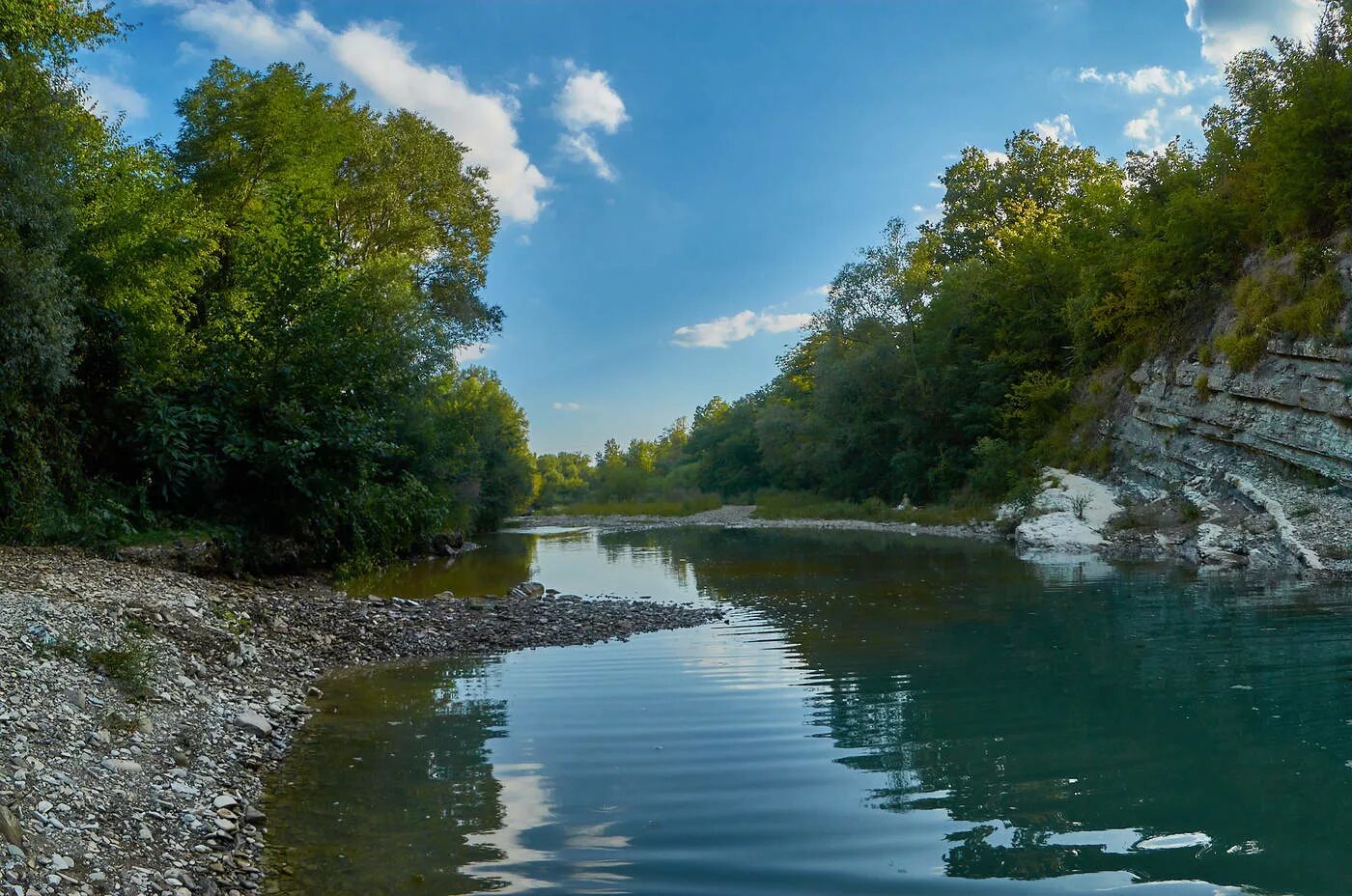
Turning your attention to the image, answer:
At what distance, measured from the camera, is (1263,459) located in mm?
21062

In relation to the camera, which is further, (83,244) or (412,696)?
(83,244)

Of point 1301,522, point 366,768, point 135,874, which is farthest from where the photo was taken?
point 1301,522

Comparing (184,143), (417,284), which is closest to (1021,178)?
(417,284)

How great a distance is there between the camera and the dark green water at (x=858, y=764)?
4.96 metres

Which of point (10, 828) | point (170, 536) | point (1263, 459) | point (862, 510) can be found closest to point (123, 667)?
point (10, 828)

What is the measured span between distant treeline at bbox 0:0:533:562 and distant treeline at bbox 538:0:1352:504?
66.2ft

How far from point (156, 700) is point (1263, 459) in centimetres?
2238

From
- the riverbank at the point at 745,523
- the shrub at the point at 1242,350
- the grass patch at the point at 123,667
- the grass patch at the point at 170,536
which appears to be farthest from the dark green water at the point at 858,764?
the riverbank at the point at 745,523

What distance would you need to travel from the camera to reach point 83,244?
598 inches

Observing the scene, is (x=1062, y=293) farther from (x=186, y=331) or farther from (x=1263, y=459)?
(x=186, y=331)

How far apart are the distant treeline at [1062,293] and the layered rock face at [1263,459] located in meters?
0.83

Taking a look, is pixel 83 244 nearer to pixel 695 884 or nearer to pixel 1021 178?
pixel 695 884

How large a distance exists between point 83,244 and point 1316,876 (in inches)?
694

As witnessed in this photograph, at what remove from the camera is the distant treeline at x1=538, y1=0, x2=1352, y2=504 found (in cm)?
2203
